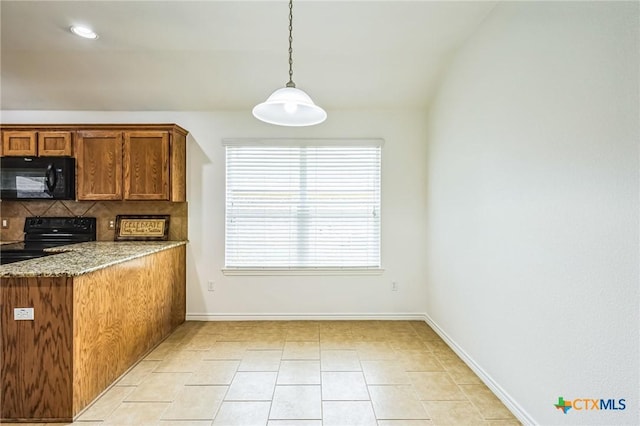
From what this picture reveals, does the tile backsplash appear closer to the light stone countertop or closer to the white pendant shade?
the light stone countertop

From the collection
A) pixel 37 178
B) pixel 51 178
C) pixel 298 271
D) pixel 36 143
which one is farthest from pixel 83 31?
pixel 298 271

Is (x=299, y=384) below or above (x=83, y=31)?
below

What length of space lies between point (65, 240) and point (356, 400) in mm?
3819

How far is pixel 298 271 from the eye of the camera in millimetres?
4020

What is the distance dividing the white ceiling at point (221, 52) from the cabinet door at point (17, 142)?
18.8 inches

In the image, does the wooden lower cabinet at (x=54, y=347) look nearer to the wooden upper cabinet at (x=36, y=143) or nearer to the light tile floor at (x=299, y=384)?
the light tile floor at (x=299, y=384)

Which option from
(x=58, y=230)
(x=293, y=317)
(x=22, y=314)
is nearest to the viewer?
(x=22, y=314)

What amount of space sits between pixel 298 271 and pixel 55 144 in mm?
3163

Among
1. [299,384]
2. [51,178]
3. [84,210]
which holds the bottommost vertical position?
[299,384]

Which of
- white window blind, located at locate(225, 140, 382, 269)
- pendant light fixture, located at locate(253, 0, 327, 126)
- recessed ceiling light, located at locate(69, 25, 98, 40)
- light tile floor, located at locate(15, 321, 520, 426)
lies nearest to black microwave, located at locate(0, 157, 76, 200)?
recessed ceiling light, located at locate(69, 25, 98, 40)

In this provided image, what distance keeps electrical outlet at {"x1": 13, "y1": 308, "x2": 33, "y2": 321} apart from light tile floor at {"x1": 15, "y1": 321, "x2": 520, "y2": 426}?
29.8 inches

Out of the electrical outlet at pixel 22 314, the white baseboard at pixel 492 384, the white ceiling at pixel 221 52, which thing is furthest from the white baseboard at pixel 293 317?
the white ceiling at pixel 221 52

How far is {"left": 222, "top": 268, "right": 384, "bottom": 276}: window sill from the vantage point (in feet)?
13.1

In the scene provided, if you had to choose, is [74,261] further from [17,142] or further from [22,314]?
[17,142]
